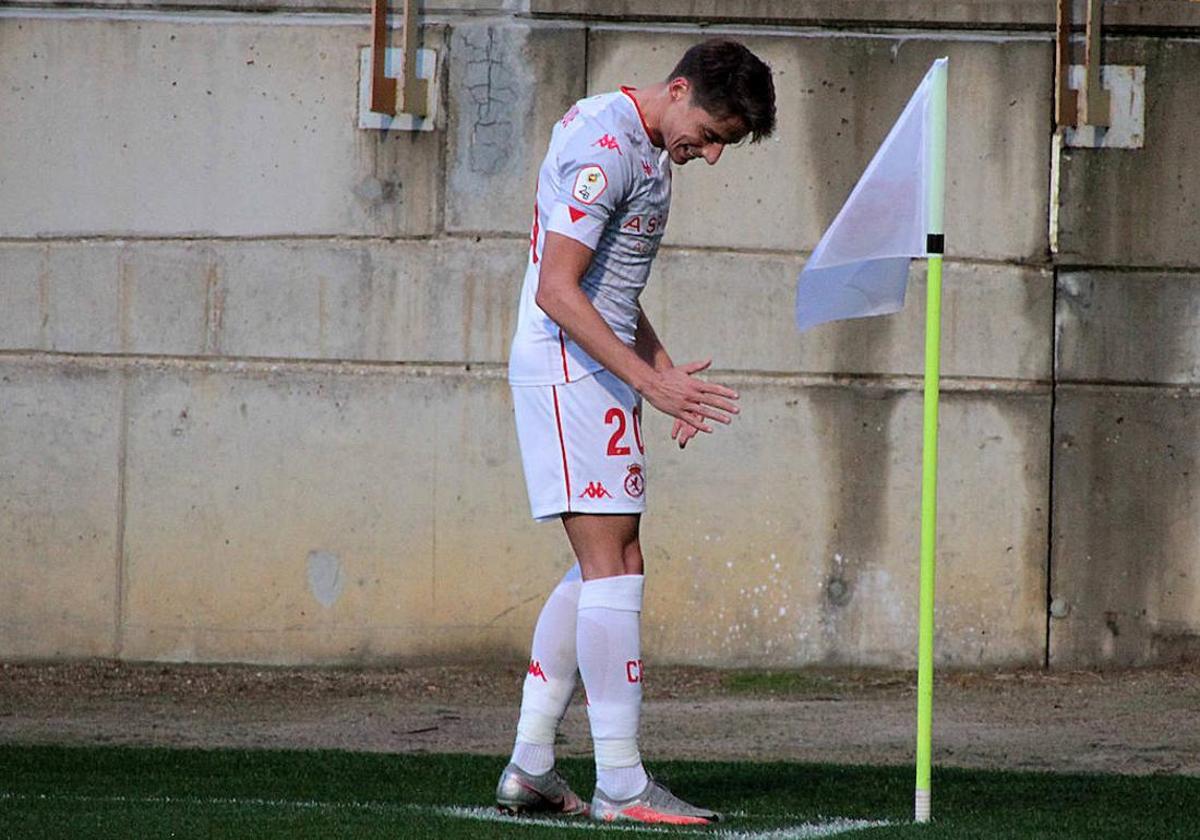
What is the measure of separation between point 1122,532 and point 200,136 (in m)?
4.43

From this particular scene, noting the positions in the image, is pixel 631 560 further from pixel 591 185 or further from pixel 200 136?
pixel 200 136

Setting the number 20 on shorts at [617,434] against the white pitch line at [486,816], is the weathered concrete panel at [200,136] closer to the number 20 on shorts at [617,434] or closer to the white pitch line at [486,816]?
the white pitch line at [486,816]

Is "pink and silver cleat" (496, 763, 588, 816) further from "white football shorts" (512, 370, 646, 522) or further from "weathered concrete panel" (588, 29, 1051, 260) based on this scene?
"weathered concrete panel" (588, 29, 1051, 260)

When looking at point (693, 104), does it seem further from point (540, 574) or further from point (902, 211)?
point (540, 574)

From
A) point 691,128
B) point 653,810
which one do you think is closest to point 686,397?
point 691,128

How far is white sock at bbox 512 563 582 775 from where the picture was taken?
201 inches

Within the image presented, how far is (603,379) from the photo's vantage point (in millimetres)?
4980

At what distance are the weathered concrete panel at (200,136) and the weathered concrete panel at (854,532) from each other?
1700 mm

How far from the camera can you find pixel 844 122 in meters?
8.89

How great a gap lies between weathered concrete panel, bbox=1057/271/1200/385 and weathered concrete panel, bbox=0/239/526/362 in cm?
244

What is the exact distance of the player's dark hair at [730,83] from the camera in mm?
4793

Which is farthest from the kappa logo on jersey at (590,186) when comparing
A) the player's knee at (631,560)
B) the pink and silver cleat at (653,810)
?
the pink and silver cleat at (653,810)

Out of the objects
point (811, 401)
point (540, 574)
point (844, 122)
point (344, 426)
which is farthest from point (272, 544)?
point (844, 122)

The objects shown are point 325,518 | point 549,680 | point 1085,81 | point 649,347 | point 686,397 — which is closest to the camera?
point 686,397
